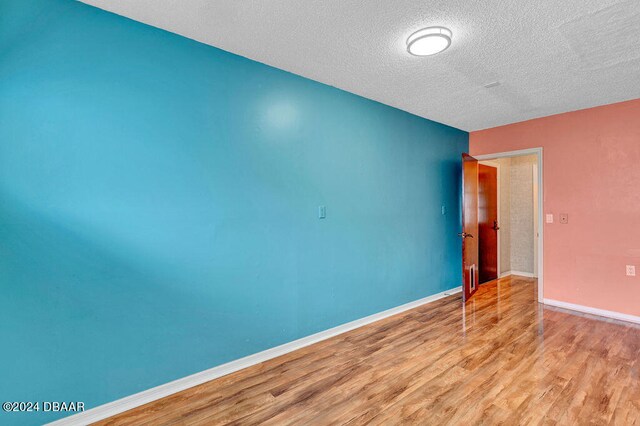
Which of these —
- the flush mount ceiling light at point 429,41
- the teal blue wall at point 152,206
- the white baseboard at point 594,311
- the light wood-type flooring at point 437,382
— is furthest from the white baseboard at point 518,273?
the flush mount ceiling light at point 429,41

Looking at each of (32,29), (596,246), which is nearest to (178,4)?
(32,29)

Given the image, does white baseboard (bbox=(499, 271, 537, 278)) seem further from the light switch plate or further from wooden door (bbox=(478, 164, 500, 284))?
the light switch plate

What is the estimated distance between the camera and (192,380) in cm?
217

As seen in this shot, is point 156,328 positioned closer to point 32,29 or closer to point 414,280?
point 32,29

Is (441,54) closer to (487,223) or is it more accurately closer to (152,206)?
(152,206)

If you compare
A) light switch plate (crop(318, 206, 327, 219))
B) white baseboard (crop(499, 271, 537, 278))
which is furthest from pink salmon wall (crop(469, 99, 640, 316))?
light switch plate (crop(318, 206, 327, 219))

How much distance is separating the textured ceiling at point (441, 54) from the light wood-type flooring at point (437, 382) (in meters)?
2.61

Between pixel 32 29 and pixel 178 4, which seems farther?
pixel 178 4

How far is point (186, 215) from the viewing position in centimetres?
218

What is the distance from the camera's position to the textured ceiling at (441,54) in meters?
1.86

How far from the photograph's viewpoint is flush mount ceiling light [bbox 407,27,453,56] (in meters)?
2.08

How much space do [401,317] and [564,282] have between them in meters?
2.34

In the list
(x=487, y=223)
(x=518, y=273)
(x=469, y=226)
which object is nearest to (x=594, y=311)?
(x=469, y=226)

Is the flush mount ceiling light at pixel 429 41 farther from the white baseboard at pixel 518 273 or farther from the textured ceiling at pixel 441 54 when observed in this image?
the white baseboard at pixel 518 273
